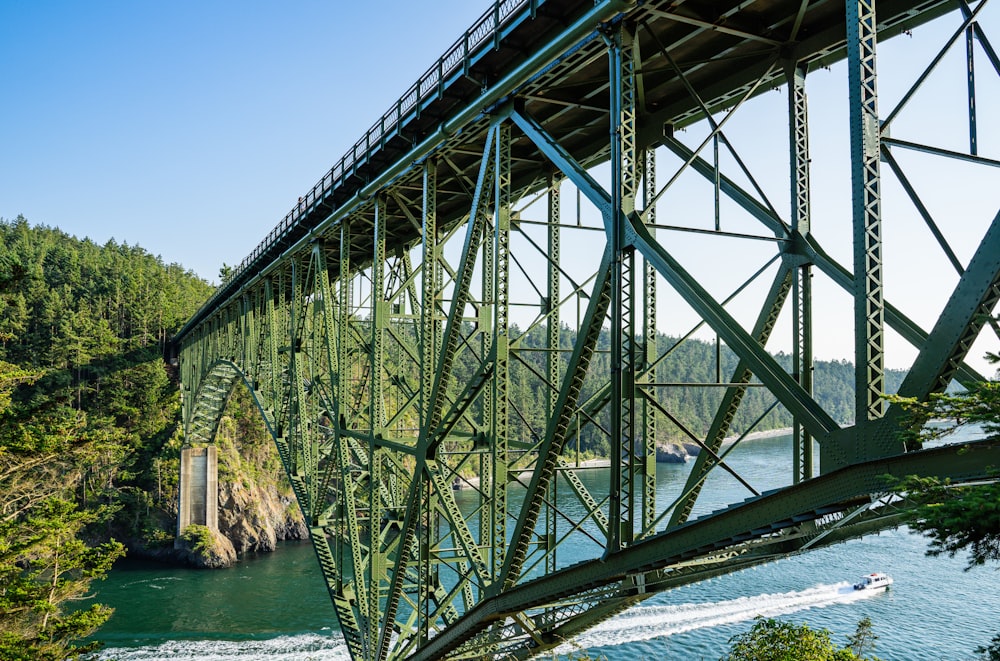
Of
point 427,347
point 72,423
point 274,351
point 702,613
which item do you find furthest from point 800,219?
point 702,613

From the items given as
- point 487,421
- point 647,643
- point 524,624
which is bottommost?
point 647,643

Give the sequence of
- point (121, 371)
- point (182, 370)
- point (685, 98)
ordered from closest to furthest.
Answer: point (685, 98), point (182, 370), point (121, 371)

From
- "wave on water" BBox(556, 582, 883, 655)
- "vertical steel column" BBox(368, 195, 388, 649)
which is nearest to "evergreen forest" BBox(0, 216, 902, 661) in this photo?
"vertical steel column" BBox(368, 195, 388, 649)

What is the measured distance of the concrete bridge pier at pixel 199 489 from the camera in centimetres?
5366

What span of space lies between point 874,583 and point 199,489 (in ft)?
Answer: 153

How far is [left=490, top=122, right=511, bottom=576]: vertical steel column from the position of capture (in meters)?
9.91

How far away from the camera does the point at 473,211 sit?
411 inches

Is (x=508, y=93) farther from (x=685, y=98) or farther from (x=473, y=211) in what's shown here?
(x=685, y=98)

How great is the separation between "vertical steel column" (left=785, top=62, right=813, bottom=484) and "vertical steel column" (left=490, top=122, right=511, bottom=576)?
368 centimetres

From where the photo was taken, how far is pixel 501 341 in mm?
9984

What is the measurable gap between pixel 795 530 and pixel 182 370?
2566 inches

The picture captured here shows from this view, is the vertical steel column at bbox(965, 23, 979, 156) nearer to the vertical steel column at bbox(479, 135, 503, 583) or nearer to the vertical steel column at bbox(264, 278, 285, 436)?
the vertical steel column at bbox(479, 135, 503, 583)

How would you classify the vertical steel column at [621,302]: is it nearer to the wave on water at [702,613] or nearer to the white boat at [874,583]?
the wave on water at [702,613]

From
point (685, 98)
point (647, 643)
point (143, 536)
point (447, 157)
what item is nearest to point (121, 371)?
point (143, 536)
